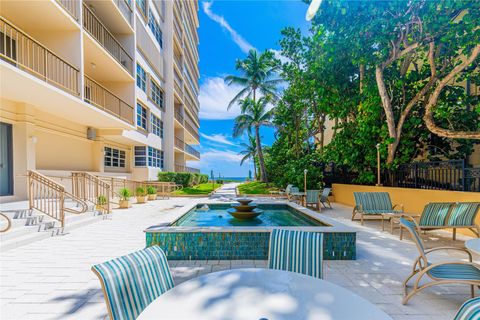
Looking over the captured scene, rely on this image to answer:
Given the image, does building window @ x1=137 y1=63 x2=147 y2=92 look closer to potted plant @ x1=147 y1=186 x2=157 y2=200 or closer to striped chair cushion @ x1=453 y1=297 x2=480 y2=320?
potted plant @ x1=147 y1=186 x2=157 y2=200

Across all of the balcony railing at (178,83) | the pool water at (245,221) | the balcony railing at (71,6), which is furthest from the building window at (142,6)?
the pool water at (245,221)

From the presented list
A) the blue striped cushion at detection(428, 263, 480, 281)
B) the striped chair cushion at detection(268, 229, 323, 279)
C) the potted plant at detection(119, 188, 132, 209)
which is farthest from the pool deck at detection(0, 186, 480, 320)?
the potted plant at detection(119, 188, 132, 209)

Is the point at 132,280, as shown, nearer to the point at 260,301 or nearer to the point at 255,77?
the point at 260,301

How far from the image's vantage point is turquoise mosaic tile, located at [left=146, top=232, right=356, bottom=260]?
190 inches

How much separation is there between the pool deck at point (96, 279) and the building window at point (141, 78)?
40.2 ft

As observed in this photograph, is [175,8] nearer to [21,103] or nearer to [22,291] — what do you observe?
[21,103]

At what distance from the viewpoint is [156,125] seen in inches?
782

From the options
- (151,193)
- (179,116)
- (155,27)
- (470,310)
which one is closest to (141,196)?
(151,193)

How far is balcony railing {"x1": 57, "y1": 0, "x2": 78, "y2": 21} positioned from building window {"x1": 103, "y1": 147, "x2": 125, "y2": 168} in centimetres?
767

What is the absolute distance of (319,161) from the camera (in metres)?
15.2

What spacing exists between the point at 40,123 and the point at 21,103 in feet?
4.18

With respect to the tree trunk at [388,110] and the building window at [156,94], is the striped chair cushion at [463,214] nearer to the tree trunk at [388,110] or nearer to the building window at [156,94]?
the tree trunk at [388,110]

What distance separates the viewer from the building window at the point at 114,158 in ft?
47.7

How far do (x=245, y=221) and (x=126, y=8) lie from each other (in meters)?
13.8
